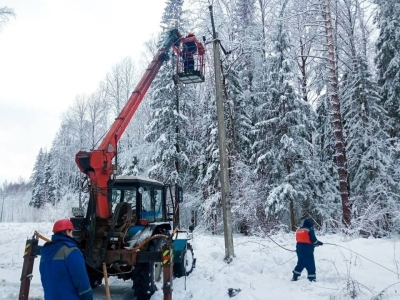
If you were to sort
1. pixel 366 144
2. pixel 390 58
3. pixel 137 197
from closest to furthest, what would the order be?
1. pixel 137 197
2. pixel 366 144
3. pixel 390 58

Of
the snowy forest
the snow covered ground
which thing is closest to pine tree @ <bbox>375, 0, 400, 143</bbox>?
the snowy forest

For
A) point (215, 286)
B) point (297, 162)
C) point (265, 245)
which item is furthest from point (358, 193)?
point (215, 286)

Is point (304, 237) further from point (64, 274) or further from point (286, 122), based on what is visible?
point (286, 122)

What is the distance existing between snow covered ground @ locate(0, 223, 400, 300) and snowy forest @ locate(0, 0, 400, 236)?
4037mm

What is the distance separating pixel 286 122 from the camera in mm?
17609

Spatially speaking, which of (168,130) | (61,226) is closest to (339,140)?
(168,130)

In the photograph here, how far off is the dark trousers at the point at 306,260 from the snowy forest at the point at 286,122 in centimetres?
579

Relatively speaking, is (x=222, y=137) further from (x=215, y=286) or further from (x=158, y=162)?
(x=158, y=162)

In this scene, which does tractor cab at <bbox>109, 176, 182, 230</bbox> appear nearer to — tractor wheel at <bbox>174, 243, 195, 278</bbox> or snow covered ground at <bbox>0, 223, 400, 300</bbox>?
tractor wheel at <bbox>174, 243, 195, 278</bbox>

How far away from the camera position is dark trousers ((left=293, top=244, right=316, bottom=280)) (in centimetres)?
800

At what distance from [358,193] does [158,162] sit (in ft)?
38.0

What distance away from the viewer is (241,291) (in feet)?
23.7

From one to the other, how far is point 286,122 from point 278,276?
34.0ft

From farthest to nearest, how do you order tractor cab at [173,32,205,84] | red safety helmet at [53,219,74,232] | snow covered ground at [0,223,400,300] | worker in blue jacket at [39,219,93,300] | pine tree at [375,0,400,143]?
pine tree at [375,0,400,143]
tractor cab at [173,32,205,84]
snow covered ground at [0,223,400,300]
red safety helmet at [53,219,74,232]
worker in blue jacket at [39,219,93,300]
